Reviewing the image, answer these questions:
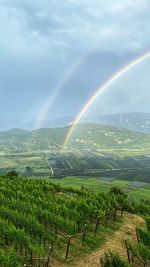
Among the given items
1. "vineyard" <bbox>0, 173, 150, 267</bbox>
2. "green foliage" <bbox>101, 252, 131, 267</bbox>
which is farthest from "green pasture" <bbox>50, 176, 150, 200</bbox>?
"green foliage" <bbox>101, 252, 131, 267</bbox>

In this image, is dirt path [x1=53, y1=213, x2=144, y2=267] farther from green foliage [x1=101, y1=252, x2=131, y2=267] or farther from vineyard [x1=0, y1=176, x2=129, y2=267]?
green foliage [x1=101, y1=252, x2=131, y2=267]

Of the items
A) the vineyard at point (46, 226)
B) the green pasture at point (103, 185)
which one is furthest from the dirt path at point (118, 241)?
the green pasture at point (103, 185)

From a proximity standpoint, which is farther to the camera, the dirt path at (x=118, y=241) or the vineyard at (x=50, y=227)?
the dirt path at (x=118, y=241)

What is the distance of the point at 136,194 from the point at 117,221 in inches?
2886

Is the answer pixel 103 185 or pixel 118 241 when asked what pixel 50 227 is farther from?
pixel 103 185

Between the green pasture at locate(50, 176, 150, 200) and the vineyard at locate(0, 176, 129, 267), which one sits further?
the green pasture at locate(50, 176, 150, 200)

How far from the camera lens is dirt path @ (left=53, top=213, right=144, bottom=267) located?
28.3 m

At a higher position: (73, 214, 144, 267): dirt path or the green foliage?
the green foliage

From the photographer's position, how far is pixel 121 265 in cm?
2517

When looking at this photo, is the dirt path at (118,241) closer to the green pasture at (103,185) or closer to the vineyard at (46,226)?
the vineyard at (46,226)

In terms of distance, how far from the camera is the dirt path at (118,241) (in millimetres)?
28328

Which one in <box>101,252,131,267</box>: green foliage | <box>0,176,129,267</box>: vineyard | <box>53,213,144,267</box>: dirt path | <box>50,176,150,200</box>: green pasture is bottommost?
<box>50,176,150,200</box>: green pasture

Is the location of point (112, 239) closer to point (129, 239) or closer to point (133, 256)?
point (129, 239)

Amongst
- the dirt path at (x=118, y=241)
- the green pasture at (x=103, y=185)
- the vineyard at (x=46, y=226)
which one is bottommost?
the green pasture at (x=103, y=185)
